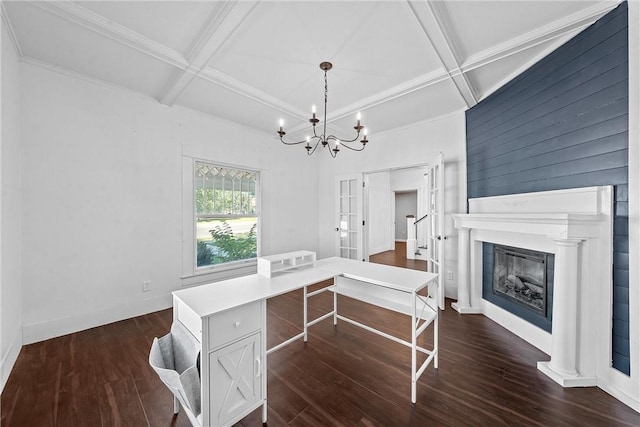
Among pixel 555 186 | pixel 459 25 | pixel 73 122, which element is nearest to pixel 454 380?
pixel 555 186

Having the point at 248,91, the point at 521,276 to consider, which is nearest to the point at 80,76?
the point at 248,91

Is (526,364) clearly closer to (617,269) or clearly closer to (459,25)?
(617,269)

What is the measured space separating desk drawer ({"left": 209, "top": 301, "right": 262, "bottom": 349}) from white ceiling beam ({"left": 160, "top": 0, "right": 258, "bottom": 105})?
80.9 inches

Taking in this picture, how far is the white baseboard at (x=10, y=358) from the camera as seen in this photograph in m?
1.82

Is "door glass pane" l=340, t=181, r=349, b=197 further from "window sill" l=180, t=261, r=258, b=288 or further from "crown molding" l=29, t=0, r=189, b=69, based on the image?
"crown molding" l=29, t=0, r=189, b=69

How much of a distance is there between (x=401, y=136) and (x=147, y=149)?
150 inches

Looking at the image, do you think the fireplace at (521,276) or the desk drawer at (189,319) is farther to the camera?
the fireplace at (521,276)

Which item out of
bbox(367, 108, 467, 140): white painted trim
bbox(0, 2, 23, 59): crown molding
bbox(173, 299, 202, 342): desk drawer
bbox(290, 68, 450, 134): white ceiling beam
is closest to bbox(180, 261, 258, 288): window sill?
bbox(173, 299, 202, 342): desk drawer

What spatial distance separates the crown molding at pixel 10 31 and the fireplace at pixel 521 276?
4.98 m

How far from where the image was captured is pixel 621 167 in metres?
1.76

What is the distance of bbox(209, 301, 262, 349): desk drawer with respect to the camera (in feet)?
4.39

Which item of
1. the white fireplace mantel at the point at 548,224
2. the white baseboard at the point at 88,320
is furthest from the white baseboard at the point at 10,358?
the white fireplace mantel at the point at 548,224

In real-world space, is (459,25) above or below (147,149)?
above

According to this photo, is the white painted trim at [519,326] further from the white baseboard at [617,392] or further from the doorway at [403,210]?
the doorway at [403,210]
